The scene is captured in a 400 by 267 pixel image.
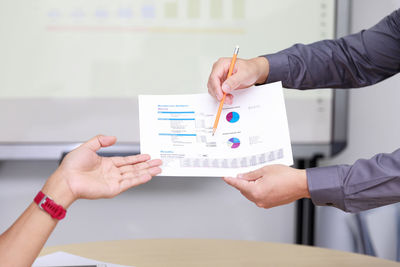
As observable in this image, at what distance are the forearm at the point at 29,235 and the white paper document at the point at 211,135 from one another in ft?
0.88

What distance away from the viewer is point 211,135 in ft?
3.91

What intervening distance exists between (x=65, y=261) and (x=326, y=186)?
2.28 feet

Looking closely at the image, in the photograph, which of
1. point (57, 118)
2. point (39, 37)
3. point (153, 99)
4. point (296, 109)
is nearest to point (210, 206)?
point (296, 109)

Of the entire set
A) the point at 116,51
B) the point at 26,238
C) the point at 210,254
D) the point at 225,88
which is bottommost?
the point at 210,254

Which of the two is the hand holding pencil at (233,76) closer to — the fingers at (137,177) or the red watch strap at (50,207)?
the fingers at (137,177)

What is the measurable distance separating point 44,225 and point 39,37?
1.38 metres

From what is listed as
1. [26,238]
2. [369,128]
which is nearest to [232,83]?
[26,238]

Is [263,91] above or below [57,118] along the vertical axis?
above

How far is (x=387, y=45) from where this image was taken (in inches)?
57.2

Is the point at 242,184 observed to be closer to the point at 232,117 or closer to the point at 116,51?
the point at 232,117

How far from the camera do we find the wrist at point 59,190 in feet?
3.30

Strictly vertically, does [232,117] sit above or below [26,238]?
above

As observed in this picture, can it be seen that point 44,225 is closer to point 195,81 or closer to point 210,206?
point 195,81

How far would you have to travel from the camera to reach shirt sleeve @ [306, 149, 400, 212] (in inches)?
43.3
